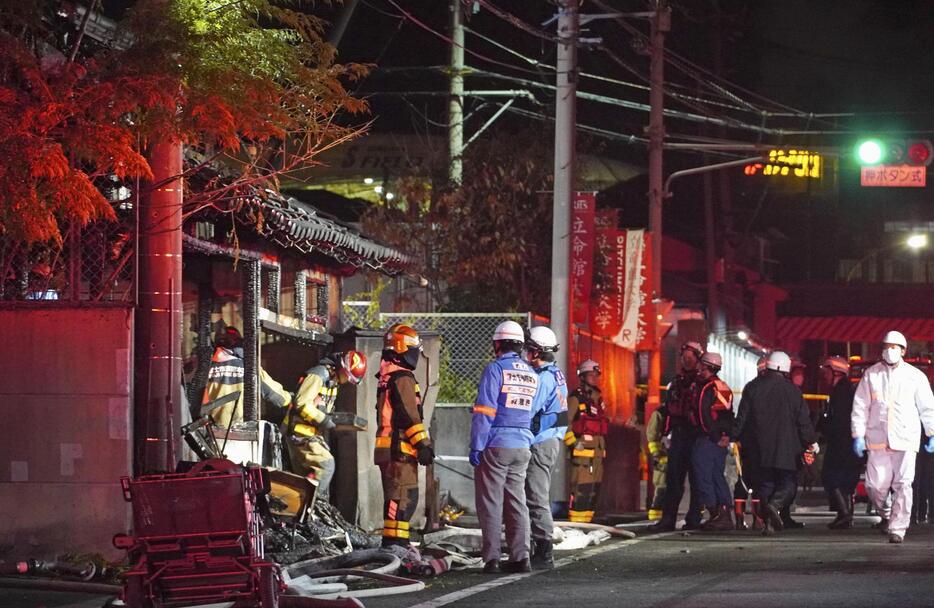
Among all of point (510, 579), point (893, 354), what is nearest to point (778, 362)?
point (893, 354)

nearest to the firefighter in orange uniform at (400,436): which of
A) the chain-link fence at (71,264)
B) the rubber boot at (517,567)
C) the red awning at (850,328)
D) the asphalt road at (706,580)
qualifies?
the asphalt road at (706,580)

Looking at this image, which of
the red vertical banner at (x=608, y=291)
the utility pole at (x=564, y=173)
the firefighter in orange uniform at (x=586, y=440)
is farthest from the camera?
the red vertical banner at (x=608, y=291)

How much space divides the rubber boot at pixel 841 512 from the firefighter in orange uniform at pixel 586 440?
260 centimetres

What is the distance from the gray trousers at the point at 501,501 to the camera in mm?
11883

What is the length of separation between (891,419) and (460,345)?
6400mm

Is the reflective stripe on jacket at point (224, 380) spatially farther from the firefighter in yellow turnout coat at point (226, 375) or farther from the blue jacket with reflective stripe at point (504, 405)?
the blue jacket with reflective stripe at point (504, 405)

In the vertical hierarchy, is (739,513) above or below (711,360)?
below

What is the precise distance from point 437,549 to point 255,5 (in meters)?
4.59

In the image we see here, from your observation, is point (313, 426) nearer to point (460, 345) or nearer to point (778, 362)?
point (778, 362)

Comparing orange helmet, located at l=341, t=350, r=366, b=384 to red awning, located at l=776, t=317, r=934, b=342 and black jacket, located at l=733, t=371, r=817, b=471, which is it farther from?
red awning, located at l=776, t=317, r=934, b=342

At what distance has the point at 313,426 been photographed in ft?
47.8

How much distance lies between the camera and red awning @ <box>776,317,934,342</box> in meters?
51.6

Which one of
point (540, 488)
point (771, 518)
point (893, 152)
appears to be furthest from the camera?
point (893, 152)

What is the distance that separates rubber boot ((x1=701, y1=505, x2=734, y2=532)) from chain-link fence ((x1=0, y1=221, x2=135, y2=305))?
7181mm
